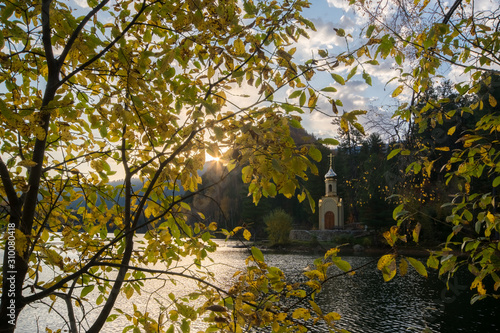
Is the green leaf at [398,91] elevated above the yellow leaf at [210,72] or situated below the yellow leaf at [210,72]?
above

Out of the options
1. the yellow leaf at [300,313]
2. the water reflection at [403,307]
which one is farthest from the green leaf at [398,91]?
the water reflection at [403,307]

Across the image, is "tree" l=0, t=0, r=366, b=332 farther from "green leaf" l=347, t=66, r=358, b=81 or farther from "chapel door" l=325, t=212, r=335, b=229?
"chapel door" l=325, t=212, r=335, b=229

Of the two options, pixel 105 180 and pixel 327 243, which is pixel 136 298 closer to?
pixel 105 180

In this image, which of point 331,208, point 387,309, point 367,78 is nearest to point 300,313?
point 367,78

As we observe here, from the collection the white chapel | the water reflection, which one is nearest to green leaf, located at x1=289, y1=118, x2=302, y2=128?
the water reflection

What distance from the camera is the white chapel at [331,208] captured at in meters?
33.0

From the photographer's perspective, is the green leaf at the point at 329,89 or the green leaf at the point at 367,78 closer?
the green leaf at the point at 329,89

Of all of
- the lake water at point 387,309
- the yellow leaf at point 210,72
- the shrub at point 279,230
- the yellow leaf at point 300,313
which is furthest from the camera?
the shrub at point 279,230

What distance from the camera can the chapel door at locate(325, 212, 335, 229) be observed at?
33.3 meters

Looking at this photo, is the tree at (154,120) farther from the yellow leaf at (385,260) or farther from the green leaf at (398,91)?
the green leaf at (398,91)

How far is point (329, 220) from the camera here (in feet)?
110

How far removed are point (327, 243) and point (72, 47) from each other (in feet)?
94.1

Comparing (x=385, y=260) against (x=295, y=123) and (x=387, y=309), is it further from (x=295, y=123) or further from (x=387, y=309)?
(x=387, y=309)

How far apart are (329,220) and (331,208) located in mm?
1121
